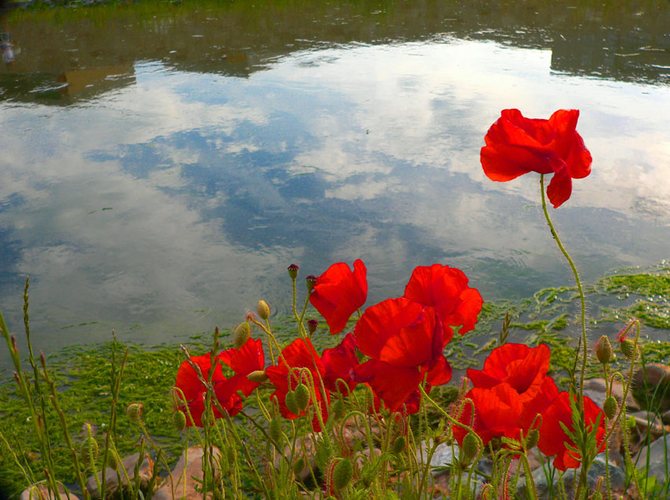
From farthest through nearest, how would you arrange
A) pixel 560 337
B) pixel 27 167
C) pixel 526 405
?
pixel 27 167
pixel 560 337
pixel 526 405

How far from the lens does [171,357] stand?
7.00 ft

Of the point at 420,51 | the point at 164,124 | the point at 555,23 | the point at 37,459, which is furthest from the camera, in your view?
the point at 555,23

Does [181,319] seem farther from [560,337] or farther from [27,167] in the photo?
[27,167]

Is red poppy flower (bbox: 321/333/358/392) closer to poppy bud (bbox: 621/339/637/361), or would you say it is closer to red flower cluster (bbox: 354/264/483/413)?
red flower cluster (bbox: 354/264/483/413)

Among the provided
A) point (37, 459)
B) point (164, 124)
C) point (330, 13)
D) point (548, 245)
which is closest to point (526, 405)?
point (37, 459)

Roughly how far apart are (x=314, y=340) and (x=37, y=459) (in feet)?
2.70

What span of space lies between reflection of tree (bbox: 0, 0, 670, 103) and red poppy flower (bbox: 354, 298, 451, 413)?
14.5 feet

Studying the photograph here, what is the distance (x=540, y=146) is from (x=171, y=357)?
1.47m

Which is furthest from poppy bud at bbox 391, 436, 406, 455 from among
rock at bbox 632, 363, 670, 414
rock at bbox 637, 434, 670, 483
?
rock at bbox 632, 363, 670, 414

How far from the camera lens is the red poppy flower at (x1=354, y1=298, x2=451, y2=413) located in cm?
81

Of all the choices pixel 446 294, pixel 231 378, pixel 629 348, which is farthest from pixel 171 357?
pixel 629 348

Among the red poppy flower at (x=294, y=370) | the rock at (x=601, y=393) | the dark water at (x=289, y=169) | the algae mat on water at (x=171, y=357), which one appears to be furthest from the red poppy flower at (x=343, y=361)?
the dark water at (x=289, y=169)

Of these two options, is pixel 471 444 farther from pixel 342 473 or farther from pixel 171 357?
pixel 171 357

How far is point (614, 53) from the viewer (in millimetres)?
5352
